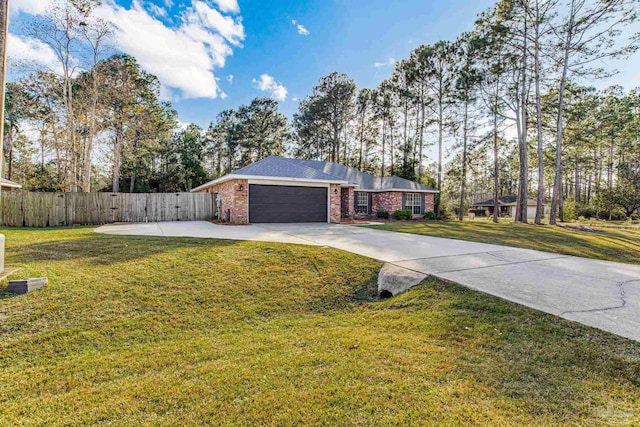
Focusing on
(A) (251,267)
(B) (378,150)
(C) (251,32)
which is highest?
(C) (251,32)

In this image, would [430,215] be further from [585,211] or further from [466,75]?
[585,211]

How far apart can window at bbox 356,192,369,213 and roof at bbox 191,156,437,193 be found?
581 millimetres

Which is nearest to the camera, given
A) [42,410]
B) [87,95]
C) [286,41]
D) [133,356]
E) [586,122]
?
[42,410]

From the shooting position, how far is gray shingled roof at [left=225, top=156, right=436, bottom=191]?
14164 millimetres

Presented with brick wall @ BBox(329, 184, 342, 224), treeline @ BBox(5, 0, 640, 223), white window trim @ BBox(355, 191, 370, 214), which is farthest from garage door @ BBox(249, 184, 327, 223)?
treeline @ BBox(5, 0, 640, 223)

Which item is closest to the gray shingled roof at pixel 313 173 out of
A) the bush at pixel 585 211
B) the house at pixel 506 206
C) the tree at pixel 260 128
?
the tree at pixel 260 128

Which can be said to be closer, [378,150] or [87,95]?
[87,95]

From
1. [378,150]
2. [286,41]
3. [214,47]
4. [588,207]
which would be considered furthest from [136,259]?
[588,207]

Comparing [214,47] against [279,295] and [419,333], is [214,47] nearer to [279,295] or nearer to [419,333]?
[279,295]

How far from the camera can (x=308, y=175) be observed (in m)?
14.8

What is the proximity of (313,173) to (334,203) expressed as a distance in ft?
6.32

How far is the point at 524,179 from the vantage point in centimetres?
1920

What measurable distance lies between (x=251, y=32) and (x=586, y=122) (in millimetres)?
26923

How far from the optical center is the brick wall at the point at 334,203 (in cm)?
1519
